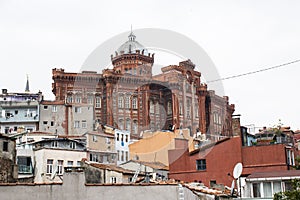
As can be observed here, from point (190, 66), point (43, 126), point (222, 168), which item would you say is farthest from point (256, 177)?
point (190, 66)

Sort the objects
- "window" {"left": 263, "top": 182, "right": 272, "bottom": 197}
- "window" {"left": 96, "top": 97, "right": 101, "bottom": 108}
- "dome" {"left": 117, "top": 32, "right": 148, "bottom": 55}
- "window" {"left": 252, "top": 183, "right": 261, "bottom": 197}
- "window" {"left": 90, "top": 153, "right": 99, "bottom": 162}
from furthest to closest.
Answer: "dome" {"left": 117, "top": 32, "right": 148, "bottom": 55} < "window" {"left": 96, "top": 97, "right": 101, "bottom": 108} < "window" {"left": 90, "top": 153, "right": 99, "bottom": 162} < "window" {"left": 252, "top": 183, "right": 261, "bottom": 197} < "window" {"left": 263, "top": 182, "right": 272, "bottom": 197}

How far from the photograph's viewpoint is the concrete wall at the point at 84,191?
1266cm

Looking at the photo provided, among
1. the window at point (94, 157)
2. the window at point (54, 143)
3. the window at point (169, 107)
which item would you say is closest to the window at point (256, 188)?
the window at point (54, 143)

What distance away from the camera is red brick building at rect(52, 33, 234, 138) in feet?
227

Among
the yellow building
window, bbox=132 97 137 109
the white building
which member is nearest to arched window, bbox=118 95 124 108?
window, bbox=132 97 137 109

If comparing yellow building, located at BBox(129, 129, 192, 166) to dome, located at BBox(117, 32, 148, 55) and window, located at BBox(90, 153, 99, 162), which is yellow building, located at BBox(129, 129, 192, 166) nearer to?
window, located at BBox(90, 153, 99, 162)

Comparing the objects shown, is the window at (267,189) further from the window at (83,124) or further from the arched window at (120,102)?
the arched window at (120,102)

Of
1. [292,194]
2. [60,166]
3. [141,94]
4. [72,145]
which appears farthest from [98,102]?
[292,194]

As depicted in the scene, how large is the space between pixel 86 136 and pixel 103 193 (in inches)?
1234

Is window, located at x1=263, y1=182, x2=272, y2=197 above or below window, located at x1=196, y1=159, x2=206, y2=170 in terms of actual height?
below

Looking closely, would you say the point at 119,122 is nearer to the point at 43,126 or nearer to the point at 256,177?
the point at 43,126

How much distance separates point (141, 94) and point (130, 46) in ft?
46.2

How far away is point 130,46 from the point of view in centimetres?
8412

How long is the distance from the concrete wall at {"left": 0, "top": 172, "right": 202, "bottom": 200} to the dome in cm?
6966
